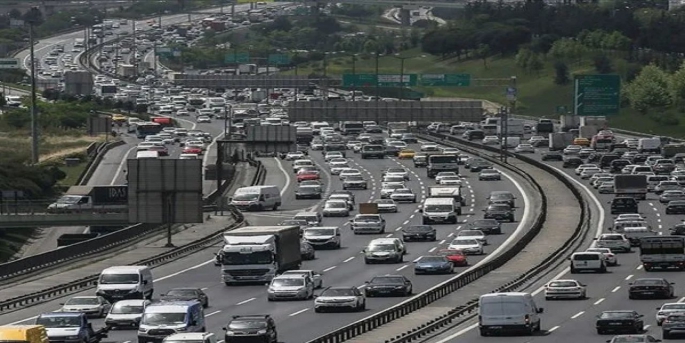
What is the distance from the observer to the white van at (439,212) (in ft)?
353

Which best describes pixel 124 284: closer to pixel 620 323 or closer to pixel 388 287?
pixel 388 287

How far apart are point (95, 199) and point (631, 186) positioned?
99.5ft

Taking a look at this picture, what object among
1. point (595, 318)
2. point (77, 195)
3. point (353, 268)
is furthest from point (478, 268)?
point (77, 195)

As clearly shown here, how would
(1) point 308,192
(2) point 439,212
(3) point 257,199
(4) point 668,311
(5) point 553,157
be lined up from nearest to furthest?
(4) point 668,311 → (2) point 439,212 → (3) point 257,199 → (1) point 308,192 → (5) point 553,157

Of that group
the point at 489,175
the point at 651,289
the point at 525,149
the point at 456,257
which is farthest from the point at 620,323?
the point at 525,149

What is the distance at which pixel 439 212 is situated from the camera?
108 m

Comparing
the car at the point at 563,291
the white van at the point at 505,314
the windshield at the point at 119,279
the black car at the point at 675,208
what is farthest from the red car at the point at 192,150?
the white van at the point at 505,314

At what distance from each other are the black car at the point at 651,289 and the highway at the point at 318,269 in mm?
8067

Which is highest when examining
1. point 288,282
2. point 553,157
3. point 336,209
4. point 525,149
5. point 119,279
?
point 119,279

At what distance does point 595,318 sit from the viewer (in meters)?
64.4

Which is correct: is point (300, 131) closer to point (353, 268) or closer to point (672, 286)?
point (353, 268)

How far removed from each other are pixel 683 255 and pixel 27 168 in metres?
67.9

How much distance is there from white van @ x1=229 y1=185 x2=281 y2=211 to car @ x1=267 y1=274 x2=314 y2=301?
44729mm

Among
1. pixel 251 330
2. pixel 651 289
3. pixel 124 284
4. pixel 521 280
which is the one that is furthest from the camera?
pixel 521 280
